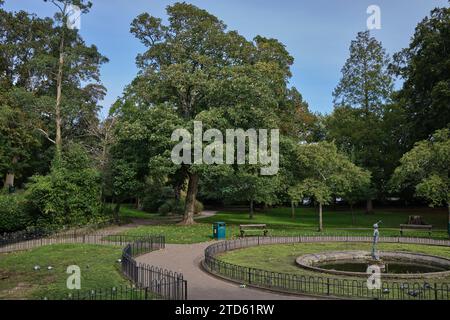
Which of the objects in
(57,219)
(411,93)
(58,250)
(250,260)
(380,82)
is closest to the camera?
(250,260)

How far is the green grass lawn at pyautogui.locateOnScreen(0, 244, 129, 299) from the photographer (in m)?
13.7

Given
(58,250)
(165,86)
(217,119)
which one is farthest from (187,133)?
(58,250)

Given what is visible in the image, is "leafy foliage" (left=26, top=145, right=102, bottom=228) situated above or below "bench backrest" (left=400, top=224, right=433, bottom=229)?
above

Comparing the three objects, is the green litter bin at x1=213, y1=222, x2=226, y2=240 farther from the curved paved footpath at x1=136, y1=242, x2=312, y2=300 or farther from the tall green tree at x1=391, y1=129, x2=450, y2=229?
the tall green tree at x1=391, y1=129, x2=450, y2=229

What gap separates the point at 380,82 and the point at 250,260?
3735 cm

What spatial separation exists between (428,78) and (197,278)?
30.0 meters

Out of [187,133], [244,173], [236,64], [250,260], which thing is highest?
[236,64]

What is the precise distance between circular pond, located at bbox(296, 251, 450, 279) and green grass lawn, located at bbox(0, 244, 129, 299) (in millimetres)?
8008

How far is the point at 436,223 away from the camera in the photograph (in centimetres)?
3962

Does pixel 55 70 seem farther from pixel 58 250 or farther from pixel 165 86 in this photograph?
pixel 58 250

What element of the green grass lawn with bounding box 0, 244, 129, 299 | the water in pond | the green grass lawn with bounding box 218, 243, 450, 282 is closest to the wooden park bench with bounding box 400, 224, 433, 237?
the green grass lawn with bounding box 218, 243, 450, 282

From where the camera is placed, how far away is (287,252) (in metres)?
22.0

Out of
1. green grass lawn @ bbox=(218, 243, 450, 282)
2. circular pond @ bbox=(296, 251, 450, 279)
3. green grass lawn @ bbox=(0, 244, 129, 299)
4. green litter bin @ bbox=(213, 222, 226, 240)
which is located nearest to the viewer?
green grass lawn @ bbox=(0, 244, 129, 299)
